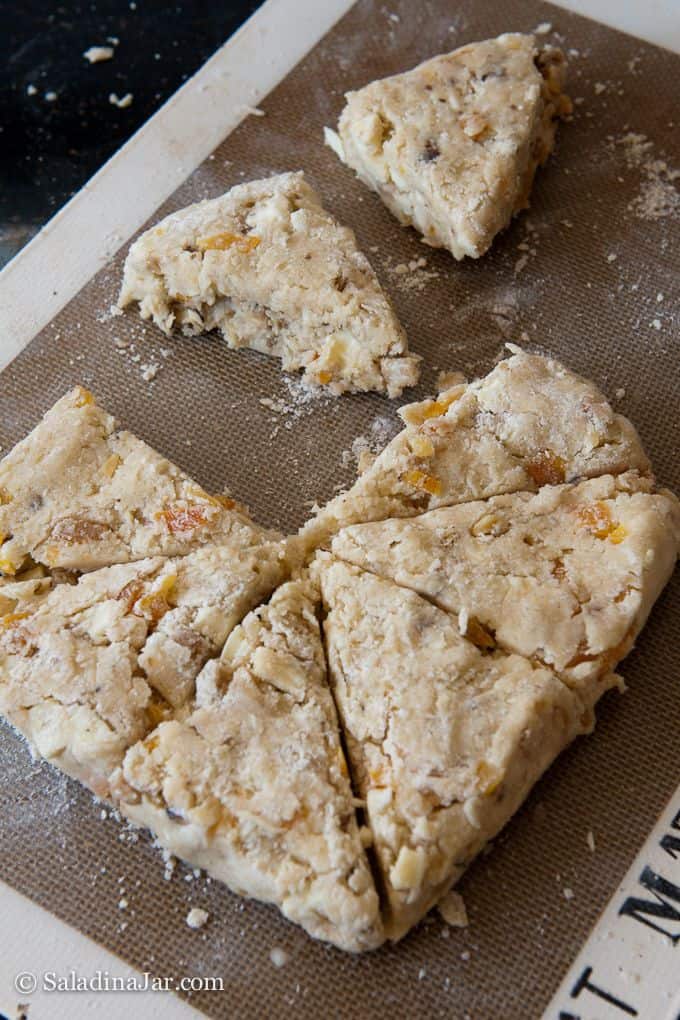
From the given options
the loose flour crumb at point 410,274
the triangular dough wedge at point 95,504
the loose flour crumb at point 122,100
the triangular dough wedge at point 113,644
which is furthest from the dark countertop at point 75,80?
the triangular dough wedge at point 113,644

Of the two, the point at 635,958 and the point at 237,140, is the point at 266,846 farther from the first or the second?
the point at 237,140

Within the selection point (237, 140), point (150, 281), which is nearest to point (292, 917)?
point (150, 281)

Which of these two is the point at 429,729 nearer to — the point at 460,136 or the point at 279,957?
the point at 279,957

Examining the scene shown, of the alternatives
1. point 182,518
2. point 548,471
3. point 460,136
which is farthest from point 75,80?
point 548,471

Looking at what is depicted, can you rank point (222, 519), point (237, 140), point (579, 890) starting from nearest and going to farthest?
1. point (579, 890)
2. point (222, 519)
3. point (237, 140)

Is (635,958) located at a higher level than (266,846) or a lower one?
lower
